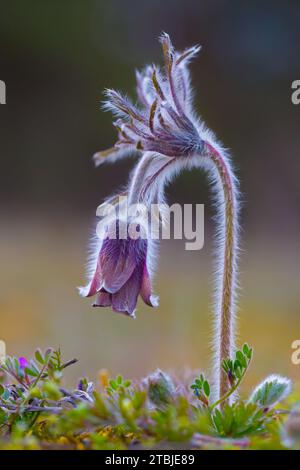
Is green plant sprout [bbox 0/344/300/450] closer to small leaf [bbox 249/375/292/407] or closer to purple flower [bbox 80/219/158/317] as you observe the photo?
small leaf [bbox 249/375/292/407]

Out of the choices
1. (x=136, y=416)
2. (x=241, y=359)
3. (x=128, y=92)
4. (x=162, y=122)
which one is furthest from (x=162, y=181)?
(x=128, y=92)

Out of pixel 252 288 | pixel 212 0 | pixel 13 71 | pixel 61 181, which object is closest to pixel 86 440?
pixel 252 288

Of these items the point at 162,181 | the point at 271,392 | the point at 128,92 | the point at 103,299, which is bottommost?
the point at 271,392

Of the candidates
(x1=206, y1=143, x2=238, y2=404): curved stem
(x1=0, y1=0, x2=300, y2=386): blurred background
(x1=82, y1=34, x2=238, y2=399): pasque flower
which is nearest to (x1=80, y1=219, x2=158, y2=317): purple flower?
(x1=82, y1=34, x2=238, y2=399): pasque flower

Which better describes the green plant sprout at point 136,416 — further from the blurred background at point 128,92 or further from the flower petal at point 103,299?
the blurred background at point 128,92

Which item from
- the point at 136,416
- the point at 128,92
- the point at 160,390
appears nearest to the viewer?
the point at 136,416

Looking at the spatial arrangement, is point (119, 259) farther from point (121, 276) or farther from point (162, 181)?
point (162, 181)
